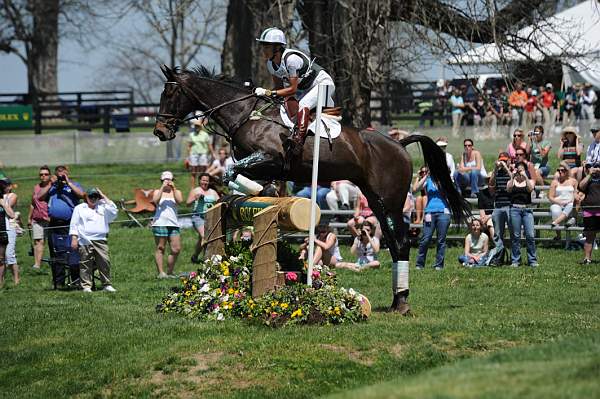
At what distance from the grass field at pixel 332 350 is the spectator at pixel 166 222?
117 inches

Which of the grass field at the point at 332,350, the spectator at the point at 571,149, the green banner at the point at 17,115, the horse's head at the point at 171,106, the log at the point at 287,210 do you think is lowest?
Result: the grass field at the point at 332,350

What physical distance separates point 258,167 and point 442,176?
343 centimetres

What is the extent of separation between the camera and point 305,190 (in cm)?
2233

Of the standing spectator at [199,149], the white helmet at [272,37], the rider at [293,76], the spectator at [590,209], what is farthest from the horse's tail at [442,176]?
the standing spectator at [199,149]

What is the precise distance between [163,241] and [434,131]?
1537 cm

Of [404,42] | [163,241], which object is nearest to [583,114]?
[404,42]

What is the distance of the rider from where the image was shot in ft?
41.8

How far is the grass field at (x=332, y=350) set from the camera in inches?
321

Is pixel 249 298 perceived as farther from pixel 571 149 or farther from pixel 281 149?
pixel 571 149

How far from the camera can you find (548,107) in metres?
31.3

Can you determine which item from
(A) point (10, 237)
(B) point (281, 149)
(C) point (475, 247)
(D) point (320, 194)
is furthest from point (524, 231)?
(A) point (10, 237)

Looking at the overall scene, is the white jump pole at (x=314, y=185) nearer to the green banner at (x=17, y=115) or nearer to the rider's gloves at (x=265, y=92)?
the rider's gloves at (x=265, y=92)

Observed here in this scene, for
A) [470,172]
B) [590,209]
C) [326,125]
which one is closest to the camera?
[326,125]

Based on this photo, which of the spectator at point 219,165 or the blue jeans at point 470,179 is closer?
the blue jeans at point 470,179
